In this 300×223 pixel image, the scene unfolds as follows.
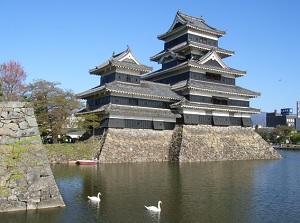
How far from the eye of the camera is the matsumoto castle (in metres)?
35.6

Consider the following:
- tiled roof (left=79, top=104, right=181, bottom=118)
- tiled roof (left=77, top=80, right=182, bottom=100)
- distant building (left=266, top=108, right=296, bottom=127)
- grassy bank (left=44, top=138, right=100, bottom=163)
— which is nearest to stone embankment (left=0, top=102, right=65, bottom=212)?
grassy bank (left=44, top=138, right=100, bottom=163)

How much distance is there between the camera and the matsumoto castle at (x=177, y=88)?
117ft

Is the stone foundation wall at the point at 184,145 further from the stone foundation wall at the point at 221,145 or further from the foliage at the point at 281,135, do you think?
the foliage at the point at 281,135

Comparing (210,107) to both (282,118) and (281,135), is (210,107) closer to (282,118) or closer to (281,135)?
(281,135)

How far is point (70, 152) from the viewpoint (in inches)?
1261

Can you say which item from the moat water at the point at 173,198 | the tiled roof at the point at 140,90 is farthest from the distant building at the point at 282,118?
the moat water at the point at 173,198

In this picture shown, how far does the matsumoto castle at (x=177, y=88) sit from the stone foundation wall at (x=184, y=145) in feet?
2.94

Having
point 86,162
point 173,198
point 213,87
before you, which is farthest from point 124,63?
point 173,198

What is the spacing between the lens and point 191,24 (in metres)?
44.5

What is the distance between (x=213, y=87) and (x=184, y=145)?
1023cm

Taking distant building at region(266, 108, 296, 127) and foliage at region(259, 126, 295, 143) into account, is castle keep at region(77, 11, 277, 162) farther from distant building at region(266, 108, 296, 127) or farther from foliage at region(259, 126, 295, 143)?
distant building at region(266, 108, 296, 127)

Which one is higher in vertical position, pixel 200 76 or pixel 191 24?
pixel 191 24

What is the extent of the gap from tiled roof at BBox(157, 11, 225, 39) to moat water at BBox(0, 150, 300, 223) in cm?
2669

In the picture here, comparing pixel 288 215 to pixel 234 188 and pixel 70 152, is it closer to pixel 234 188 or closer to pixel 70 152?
pixel 234 188
